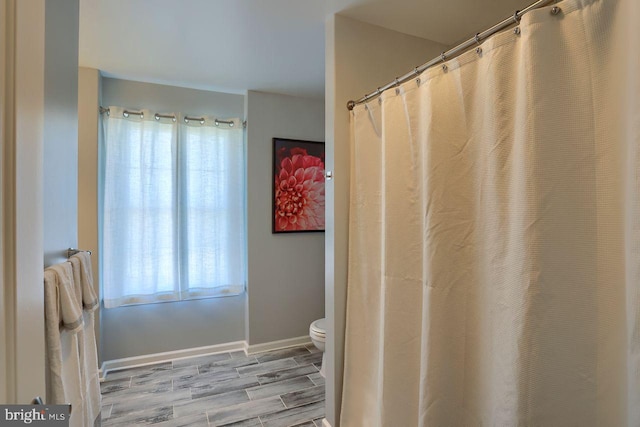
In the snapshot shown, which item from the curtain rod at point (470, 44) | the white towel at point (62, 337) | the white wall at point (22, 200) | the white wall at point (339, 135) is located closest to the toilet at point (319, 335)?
the white wall at point (339, 135)

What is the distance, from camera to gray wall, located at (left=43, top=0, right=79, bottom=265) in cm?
95

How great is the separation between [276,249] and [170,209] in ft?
3.38

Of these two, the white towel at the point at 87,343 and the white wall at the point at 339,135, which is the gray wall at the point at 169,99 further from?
the white towel at the point at 87,343

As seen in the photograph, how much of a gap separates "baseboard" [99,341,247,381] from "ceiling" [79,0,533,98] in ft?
7.94

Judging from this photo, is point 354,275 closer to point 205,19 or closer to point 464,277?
point 464,277

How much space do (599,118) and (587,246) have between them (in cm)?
35

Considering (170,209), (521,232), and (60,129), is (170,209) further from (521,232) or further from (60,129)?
(521,232)

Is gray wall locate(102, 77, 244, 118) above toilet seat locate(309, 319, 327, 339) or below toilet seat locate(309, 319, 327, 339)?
above

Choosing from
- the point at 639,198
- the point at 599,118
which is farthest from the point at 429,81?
the point at 639,198

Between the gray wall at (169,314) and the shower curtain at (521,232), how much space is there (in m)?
1.94

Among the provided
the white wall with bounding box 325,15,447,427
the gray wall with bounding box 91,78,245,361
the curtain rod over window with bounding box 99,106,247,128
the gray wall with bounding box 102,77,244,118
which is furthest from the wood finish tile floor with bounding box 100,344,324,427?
the gray wall with bounding box 102,77,244,118

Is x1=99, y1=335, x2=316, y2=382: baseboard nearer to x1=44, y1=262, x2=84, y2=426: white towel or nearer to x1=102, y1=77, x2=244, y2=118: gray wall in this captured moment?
x1=44, y1=262, x2=84, y2=426: white towel

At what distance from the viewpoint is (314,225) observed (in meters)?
3.07

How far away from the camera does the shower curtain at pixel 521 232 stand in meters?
0.79
